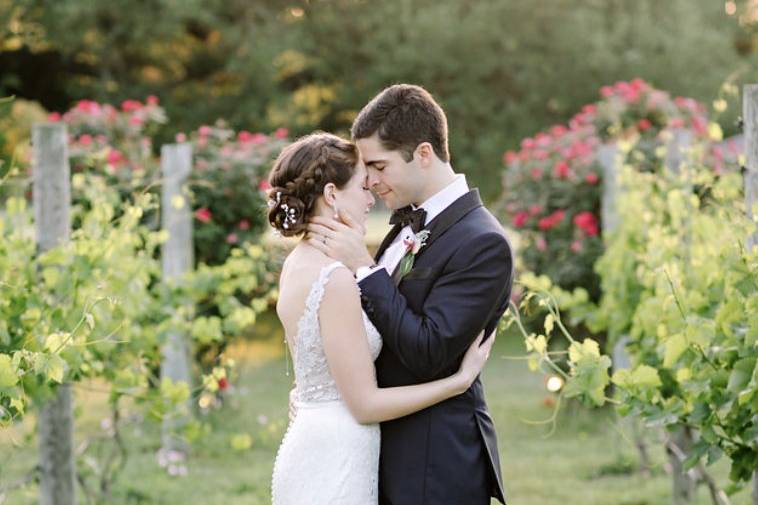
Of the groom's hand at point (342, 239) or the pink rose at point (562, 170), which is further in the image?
the pink rose at point (562, 170)

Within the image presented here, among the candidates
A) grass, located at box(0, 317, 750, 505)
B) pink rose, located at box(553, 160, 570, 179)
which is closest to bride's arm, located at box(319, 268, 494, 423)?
grass, located at box(0, 317, 750, 505)

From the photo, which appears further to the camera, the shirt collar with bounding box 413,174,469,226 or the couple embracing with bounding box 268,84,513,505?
the shirt collar with bounding box 413,174,469,226

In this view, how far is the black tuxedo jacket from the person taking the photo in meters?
2.87

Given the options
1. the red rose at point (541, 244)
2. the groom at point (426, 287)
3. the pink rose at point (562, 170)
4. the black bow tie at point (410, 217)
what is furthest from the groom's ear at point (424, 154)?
the red rose at point (541, 244)

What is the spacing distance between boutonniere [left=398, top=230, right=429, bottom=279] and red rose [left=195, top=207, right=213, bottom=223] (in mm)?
4236

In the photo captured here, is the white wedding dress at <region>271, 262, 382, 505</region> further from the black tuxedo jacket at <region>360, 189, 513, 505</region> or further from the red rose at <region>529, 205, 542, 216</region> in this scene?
the red rose at <region>529, 205, 542, 216</region>

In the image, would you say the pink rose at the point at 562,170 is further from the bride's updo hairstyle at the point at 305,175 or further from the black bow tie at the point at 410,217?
the bride's updo hairstyle at the point at 305,175

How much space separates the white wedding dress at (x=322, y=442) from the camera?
9.96 ft

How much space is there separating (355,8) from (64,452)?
15.4 meters

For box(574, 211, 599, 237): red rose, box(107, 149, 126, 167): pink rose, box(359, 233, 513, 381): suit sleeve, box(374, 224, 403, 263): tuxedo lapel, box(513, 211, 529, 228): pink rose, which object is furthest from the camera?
box(513, 211, 529, 228): pink rose

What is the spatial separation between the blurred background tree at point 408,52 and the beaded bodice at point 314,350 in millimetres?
15063

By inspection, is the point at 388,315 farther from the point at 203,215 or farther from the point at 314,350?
the point at 203,215

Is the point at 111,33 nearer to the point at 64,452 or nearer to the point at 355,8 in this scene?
the point at 355,8

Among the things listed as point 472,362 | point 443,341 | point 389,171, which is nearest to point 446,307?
point 443,341
